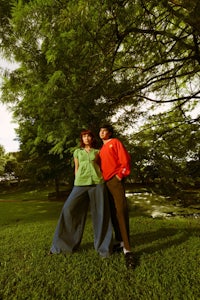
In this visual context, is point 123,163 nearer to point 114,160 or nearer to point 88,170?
point 114,160

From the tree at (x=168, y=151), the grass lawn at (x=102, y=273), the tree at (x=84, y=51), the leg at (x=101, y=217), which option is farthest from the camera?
the tree at (x=168, y=151)

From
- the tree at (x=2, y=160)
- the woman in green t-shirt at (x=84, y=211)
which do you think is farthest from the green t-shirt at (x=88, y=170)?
the tree at (x=2, y=160)

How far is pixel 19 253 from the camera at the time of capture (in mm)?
3717

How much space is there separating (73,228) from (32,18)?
308 centimetres

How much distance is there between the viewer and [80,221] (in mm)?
3596

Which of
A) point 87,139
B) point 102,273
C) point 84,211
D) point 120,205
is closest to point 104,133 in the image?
point 87,139

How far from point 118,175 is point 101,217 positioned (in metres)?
0.70

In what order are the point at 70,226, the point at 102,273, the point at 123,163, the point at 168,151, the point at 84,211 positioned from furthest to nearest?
the point at 168,151
the point at 84,211
the point at 70,226
the point at 123,163
the point at 102,273

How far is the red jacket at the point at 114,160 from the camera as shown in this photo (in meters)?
3.29

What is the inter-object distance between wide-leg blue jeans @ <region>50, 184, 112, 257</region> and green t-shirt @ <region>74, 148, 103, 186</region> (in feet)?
0.29

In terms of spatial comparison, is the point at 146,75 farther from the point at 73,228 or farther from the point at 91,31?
the point at 73,228

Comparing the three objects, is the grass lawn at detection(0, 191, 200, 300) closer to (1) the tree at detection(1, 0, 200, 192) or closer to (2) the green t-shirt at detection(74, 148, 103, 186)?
(2) the green t-shirt at detection(74, 148, 103, 186)

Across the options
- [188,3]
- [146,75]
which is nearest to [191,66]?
[146,75]

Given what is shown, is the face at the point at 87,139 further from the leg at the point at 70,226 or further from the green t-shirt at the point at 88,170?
the leg at the point at 70,226
